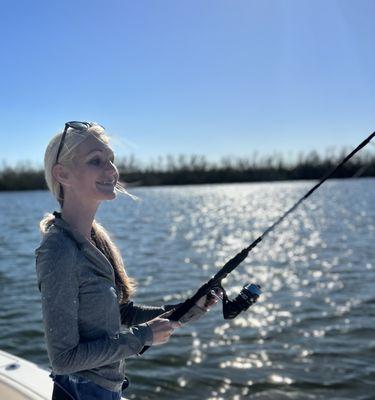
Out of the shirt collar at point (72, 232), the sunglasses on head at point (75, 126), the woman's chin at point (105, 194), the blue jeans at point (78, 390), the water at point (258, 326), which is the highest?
the sunglasses on head at point (75, 126)

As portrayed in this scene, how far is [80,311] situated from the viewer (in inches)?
75.2

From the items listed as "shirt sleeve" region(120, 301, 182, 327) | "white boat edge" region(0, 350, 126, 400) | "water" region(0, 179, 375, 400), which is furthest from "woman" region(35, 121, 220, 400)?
"water" region(0, 179, 375, 400)

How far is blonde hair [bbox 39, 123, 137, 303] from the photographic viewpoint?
2033 millimetres

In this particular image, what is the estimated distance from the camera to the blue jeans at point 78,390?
200cm

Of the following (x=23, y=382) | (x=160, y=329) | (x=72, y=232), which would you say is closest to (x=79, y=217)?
(x=72, y=232)

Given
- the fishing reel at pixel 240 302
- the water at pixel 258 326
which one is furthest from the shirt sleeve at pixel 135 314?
the water at pixel 258 326

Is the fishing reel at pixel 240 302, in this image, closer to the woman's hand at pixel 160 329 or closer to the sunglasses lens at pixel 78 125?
the woman's hand at pixel 160 329

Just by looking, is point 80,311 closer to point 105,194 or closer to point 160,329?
point 160,329

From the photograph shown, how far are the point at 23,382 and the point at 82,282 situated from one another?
1.59m

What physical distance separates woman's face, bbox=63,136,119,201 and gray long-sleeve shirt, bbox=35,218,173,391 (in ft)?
0.49

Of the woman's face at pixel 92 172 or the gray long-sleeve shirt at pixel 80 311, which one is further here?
the woman's face at pixel 92 172

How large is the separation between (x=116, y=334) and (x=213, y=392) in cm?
421

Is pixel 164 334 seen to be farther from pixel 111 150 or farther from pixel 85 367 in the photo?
pixel 111 150

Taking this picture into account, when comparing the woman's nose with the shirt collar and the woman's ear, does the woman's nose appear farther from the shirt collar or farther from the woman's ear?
the shirt collar
